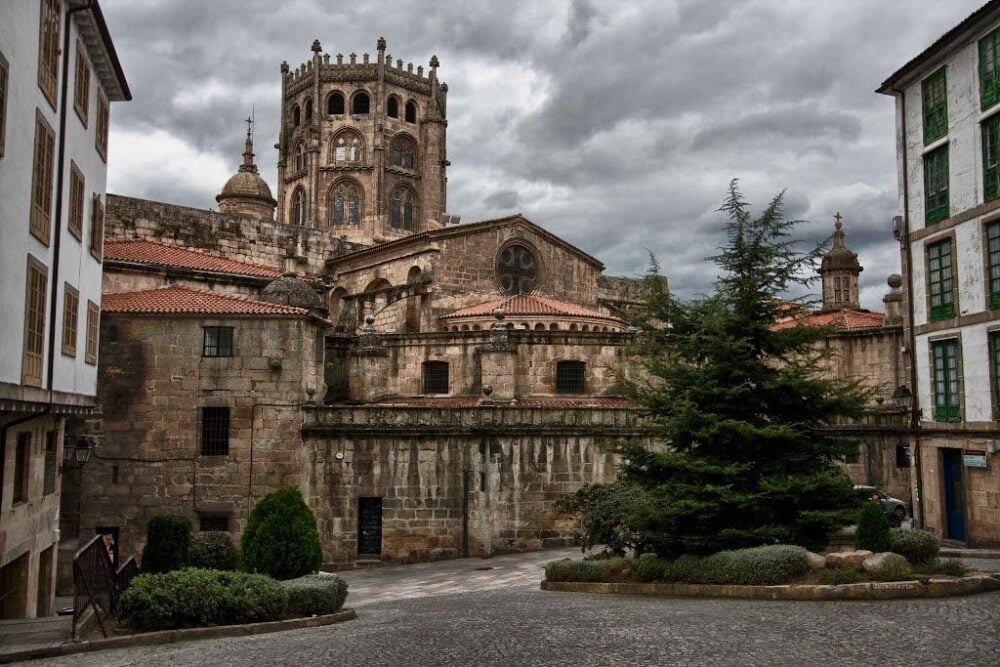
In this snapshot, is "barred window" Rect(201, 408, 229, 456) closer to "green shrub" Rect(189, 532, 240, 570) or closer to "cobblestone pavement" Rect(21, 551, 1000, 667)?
"green shrub" Rect(189, 532, 240, 570)

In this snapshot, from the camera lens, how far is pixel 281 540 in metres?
17.2

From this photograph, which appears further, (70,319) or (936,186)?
(936,186)

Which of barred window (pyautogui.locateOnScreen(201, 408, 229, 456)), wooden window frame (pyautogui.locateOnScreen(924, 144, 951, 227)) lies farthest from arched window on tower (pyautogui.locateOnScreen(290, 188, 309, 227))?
wooden window frame (pyautogui.locateOnScreen(924, 144, 951, 227))

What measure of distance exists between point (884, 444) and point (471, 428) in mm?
13764

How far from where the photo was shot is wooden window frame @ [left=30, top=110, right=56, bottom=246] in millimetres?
14508

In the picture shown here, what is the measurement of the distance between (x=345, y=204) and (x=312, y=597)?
46.2 m

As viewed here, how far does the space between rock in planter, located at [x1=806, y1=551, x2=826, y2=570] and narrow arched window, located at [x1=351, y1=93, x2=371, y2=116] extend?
50.5 meters

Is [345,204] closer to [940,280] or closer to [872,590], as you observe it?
[940,280]

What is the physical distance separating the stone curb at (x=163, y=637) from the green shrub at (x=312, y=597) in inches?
17.1

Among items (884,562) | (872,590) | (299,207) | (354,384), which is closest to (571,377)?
(354,384)

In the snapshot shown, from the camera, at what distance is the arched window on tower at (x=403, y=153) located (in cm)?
5912

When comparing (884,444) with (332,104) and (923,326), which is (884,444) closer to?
(923,326)

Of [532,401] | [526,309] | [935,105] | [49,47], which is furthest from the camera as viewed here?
[526,309]

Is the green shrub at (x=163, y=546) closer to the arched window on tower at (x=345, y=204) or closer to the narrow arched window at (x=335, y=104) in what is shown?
the arched window on tower at (x=345, y=204)
